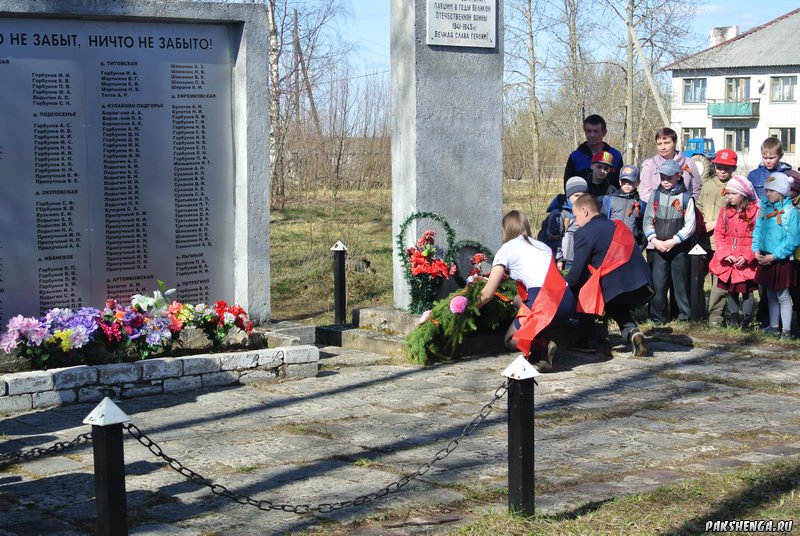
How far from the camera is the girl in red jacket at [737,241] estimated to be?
1079 cm

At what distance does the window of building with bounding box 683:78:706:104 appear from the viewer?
76.1 metres

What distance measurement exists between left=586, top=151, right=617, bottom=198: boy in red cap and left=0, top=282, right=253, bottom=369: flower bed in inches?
165

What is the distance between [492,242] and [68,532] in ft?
21.0

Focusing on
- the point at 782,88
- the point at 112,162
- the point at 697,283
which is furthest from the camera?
the point at 782,88

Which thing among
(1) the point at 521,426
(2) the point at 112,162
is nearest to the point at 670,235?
(2) the point at 112,162

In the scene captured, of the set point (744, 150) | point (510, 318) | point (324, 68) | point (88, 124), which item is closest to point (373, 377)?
point (510, 318)

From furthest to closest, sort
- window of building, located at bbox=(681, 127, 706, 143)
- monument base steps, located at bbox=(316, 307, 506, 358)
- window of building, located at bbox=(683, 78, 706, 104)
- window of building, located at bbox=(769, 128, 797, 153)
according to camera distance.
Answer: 1. window of building, located at bbox=(681, 127, 706, 143)
2. window of building, located at bbox=(683, 78, 706, 104)
3. window of building, located at bbox=(769, 128, 797, 153)
4. monument base steps, located at bbox=(316, 307, 506, 358)

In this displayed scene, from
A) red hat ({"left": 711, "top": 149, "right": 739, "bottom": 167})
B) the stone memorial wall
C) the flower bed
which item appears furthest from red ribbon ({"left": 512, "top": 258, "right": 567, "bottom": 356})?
red hat ({"left": 711, "top": 149, "right": 739, "bottom": 167})

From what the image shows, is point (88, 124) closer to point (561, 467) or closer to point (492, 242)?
point (492, 242)

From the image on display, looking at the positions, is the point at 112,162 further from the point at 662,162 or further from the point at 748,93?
the point at 748,93

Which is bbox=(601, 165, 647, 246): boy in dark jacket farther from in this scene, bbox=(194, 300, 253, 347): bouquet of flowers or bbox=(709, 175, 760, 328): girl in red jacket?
bbox=(194, 300, 253, 347): bouquet of flowers

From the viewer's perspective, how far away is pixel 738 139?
245 feet

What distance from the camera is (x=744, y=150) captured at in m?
75.4

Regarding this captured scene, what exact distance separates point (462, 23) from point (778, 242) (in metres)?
3.71
